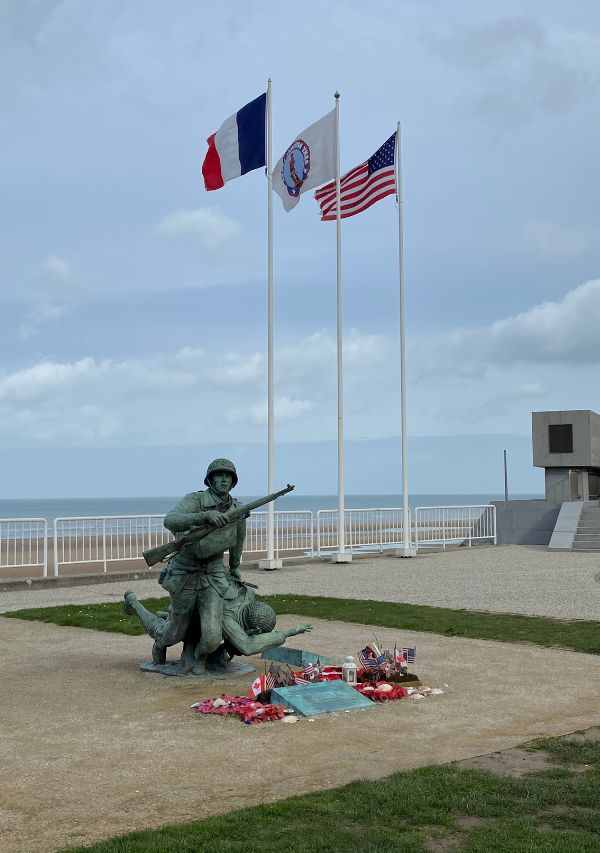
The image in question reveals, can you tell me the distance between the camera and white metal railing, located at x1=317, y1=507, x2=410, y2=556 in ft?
74.6

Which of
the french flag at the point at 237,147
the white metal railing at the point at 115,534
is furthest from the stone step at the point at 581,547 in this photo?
the french flag at the point at 237,147

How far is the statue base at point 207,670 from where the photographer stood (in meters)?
8.14

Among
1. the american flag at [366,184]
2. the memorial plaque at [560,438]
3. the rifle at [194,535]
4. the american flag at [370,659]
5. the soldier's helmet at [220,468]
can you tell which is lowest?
the american flag at [370,659]

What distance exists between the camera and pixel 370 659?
795cm

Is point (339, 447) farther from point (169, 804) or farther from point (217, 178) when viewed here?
point (169, 804)

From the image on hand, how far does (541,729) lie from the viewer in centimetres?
642

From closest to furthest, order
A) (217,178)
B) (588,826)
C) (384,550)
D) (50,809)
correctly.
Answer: (588,826)
(50,809)
(217,178)
(384,550)

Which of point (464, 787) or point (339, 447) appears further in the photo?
point (339, 447)

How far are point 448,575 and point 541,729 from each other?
456 inches

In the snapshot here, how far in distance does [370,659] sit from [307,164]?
46.7 feet

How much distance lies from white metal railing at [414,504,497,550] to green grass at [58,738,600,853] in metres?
19.9

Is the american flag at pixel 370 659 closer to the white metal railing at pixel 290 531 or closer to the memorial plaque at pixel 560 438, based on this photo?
the white metal railing at pixel 290 531

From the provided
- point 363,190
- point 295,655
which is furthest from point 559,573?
point 295,655

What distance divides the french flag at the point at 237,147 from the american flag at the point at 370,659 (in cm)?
1405
